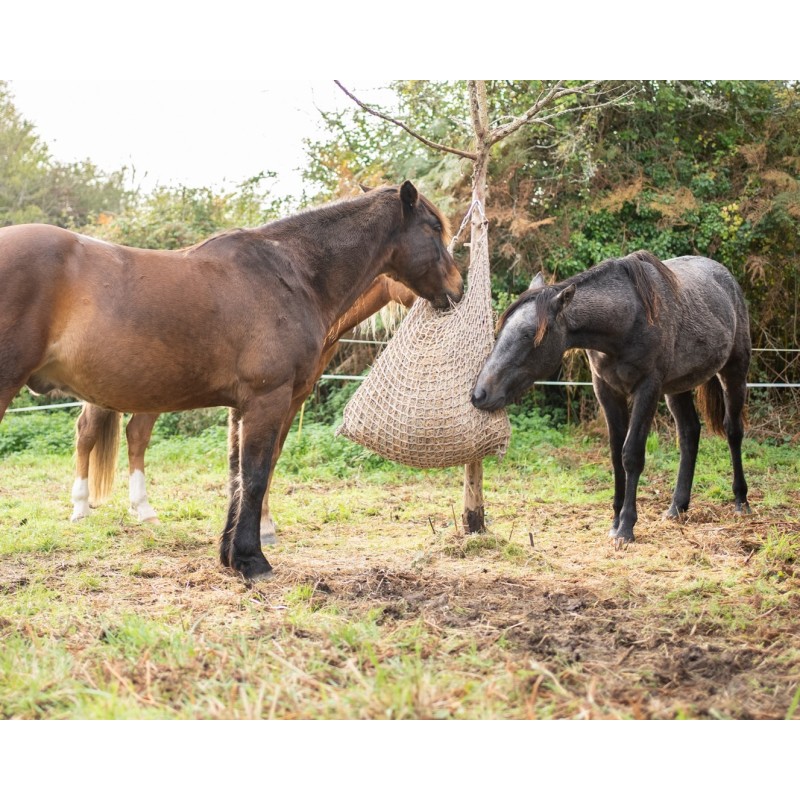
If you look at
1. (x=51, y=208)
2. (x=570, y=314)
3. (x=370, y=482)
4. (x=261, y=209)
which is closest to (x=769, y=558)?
(x=570, y=314)

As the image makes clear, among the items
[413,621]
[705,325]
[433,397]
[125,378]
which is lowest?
[413,621]

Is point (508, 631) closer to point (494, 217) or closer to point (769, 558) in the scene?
point (769, 558)

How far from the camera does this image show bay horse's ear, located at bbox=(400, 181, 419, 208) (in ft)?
13.9

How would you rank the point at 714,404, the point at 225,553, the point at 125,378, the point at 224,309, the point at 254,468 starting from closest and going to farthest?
the point at 125,378 < the point at 224,309 < the point at 254,468 < the point at 225,553 < the point at 714,404

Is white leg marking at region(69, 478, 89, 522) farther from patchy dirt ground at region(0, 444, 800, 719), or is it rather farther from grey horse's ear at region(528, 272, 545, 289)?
grey horse's ear at region(528, 272, 545, 289)

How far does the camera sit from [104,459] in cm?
540

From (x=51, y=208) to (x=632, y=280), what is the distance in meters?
14.4

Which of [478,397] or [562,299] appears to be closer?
[478,397]

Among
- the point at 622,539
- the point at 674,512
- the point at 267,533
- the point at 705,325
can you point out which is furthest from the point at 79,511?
the point at 705,325

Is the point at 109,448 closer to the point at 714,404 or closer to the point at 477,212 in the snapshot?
the point at 477,212

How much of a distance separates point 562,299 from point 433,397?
108 cm

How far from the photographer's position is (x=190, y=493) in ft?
21.3

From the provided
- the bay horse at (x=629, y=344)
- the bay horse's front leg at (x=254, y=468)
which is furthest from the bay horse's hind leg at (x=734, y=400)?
the bay horse's front leg at (x=254, y=468)

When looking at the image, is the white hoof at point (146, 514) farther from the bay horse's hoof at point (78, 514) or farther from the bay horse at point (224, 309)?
the bay horse at point (224, 309)
